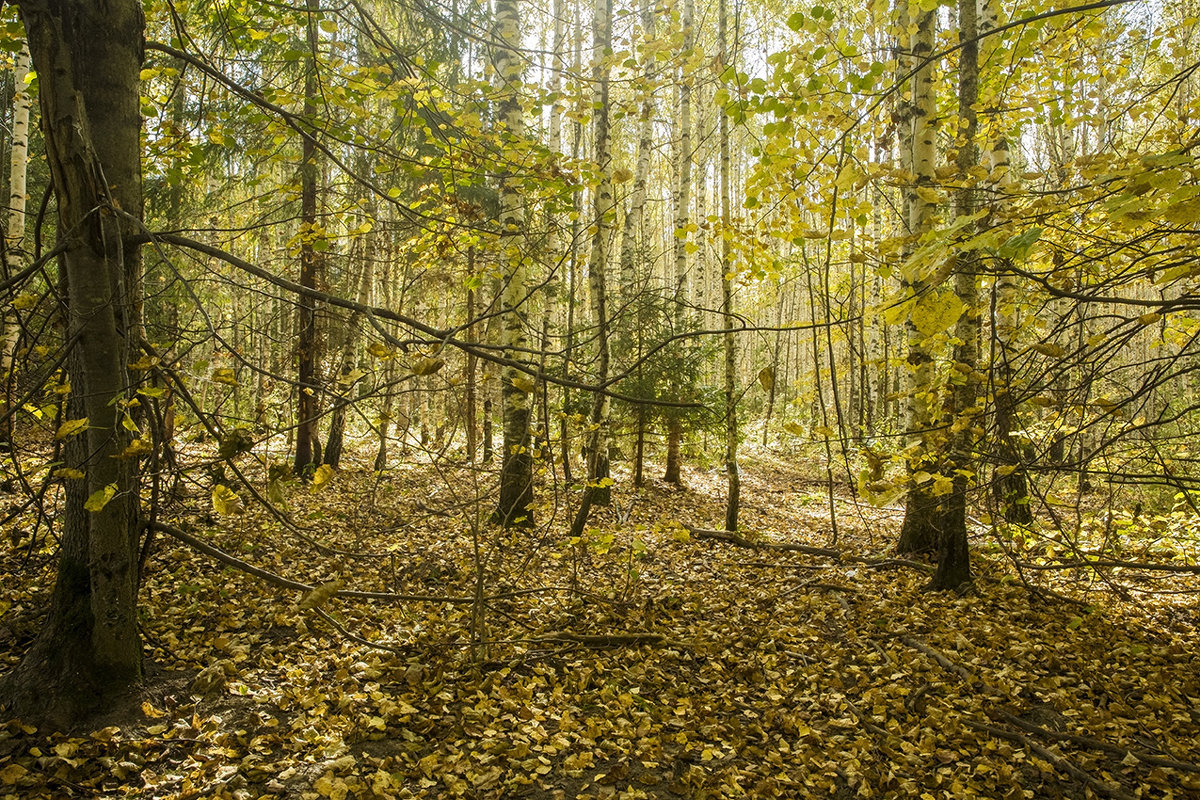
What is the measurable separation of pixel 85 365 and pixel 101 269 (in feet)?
1.24

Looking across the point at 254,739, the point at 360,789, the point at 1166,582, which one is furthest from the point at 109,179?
the point at 1166,582

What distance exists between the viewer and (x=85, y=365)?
7.88 ft

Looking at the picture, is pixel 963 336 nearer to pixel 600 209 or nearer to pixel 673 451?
pixel 600 209

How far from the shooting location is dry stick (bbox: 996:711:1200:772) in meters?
2.89

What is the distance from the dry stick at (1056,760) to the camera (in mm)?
Answer: 2809

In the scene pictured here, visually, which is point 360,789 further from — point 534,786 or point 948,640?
point 948,640

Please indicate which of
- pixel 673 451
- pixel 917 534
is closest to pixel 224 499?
pixel 917 534

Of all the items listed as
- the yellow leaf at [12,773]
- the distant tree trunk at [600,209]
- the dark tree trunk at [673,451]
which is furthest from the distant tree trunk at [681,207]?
the yellow leaf at [12,773]

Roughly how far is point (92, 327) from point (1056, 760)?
468 centimetres

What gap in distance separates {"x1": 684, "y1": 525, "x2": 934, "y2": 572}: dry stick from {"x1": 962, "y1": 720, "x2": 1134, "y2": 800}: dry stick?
230 cm

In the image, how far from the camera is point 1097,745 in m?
3.12

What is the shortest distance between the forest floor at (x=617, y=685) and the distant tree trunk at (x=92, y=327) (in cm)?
25

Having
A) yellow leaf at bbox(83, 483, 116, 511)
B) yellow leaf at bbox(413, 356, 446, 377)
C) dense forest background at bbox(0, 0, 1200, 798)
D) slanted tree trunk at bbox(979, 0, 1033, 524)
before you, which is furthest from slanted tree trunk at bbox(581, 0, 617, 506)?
yellow leaf at bbox(83, 483, 116, 511)

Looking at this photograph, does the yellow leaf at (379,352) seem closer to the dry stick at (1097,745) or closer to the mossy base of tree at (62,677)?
the mossy base of tree at (62,677)
